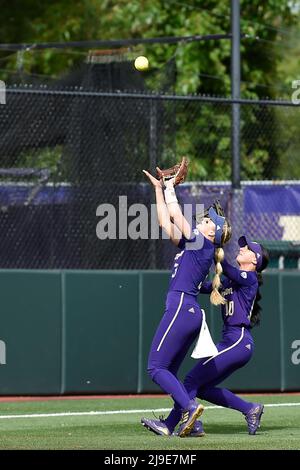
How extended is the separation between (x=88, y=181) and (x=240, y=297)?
411 centimetres

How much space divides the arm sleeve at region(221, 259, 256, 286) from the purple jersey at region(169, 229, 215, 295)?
322mm

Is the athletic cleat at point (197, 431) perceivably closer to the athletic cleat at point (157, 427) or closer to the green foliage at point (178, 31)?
the athletic cleat at point (157, 427)

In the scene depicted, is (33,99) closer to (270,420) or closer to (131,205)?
(131,205)

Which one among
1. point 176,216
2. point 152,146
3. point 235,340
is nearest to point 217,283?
point 235,340

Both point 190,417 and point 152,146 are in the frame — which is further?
point 152,146

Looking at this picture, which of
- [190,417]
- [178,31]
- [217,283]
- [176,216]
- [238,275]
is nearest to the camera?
[190,417]

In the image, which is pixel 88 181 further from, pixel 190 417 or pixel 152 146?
pixel 190 417

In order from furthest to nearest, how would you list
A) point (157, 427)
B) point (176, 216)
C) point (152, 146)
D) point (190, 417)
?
1. point (152, 146)
2. point (157, 427)
3. point (176, 216)
4. point (190, 417)

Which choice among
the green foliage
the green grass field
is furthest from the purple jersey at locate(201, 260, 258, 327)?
the green foliage

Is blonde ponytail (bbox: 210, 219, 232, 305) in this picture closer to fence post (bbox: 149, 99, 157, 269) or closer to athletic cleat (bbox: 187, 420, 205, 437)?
athletic cleat (bbox: 187, 420, 205, 437)

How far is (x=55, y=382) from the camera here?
12.9 m

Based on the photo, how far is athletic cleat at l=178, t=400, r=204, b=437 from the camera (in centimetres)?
873

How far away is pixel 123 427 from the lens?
9875 mm

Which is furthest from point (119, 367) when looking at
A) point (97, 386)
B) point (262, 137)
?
point (262, 137)
